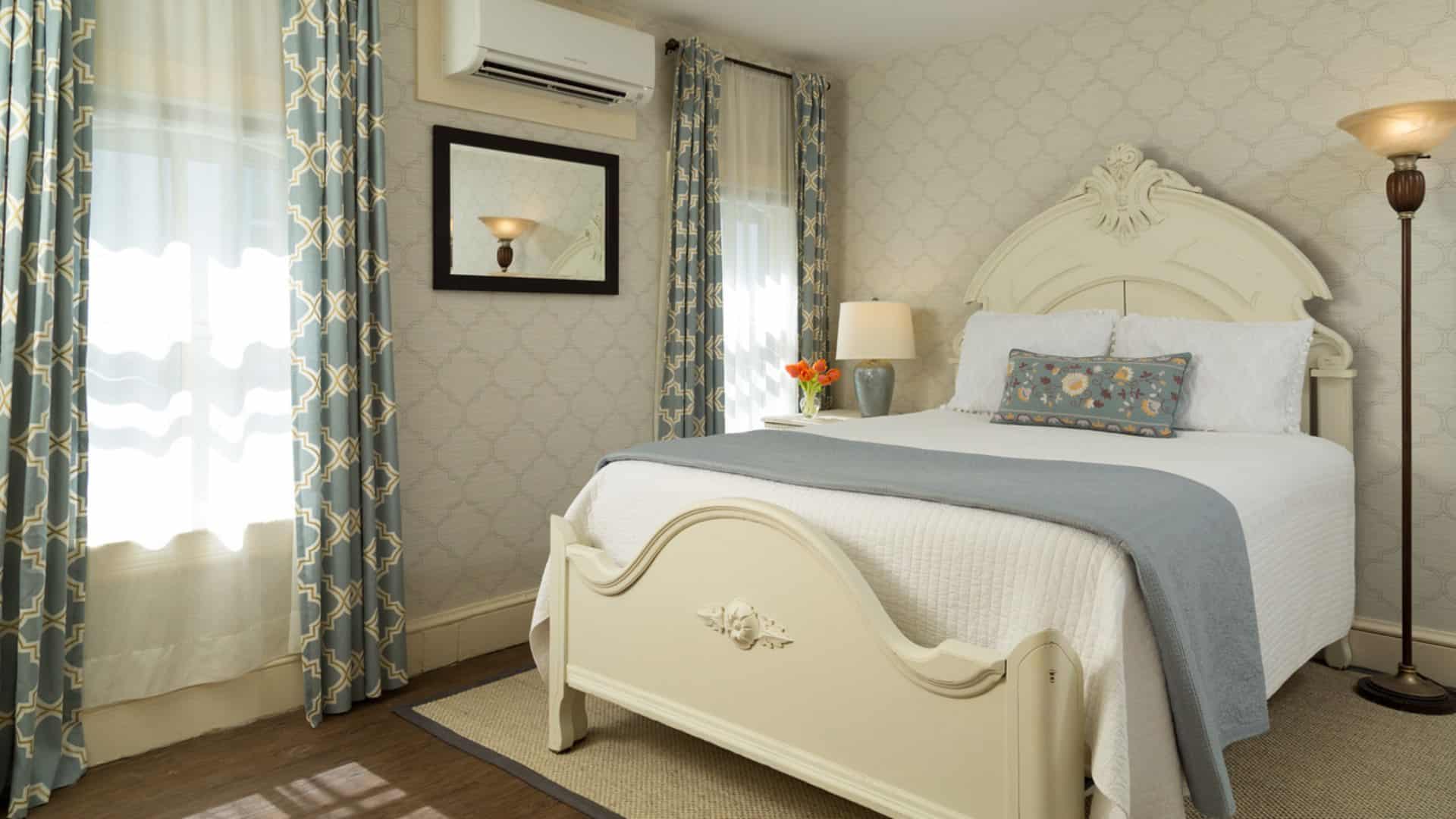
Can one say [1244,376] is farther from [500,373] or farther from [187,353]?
[187,353]

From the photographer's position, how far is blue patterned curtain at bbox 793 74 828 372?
4.40 m

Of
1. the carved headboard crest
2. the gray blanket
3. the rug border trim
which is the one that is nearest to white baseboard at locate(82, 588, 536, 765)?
the rug border trim

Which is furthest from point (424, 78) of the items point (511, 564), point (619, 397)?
point (511, 564)

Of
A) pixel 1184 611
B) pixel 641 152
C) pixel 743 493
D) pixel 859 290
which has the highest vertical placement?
pixel 641 152

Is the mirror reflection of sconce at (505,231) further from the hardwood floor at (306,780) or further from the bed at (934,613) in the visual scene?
the hardwood floor at (306,780)

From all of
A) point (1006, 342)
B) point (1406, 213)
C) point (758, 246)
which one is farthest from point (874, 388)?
point (1406, 213)

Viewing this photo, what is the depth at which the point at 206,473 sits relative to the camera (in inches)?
101

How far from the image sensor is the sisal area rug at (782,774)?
215 cm

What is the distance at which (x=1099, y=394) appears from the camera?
302cm

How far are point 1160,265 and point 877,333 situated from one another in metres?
1.17

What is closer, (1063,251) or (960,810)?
(960,810)

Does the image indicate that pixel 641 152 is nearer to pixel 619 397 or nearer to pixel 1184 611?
pixel 619 397

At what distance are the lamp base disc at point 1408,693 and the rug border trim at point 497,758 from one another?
2277 mm

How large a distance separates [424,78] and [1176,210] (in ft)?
8.86
